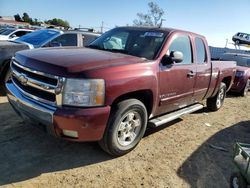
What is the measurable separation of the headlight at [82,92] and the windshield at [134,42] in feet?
4.44

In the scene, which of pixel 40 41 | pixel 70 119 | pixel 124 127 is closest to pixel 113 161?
pixel 124 127

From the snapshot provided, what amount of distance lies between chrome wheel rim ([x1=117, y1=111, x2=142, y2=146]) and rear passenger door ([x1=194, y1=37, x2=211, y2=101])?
6.04 ft

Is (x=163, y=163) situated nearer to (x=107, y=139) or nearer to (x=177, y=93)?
(x=107, y=139)

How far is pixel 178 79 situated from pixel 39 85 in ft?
7.79

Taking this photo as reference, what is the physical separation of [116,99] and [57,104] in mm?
816

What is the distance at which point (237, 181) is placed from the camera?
3.39 metres

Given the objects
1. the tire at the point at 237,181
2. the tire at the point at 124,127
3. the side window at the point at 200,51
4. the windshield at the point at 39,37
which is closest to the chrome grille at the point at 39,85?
the tire at the point at 124,127

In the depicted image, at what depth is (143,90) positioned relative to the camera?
4.12 m

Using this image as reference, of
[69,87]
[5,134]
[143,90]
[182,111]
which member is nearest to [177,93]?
[182,111]

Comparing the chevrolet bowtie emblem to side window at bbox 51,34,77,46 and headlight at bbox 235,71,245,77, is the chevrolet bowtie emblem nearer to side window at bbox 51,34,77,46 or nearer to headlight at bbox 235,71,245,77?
side window at bbox 51,34,77,46

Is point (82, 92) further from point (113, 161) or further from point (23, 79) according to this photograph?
point (113, 161)

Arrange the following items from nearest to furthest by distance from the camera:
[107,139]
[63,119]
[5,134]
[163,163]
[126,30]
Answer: [63,119]
[107,139]
[163,163]
[5,134]
[126,30]

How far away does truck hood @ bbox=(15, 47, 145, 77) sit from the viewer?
3.39 m

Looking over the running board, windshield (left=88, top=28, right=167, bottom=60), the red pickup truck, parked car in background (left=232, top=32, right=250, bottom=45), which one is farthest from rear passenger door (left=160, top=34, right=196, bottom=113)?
parked car in background (left=232, top=32, right=250, bottom=45)
